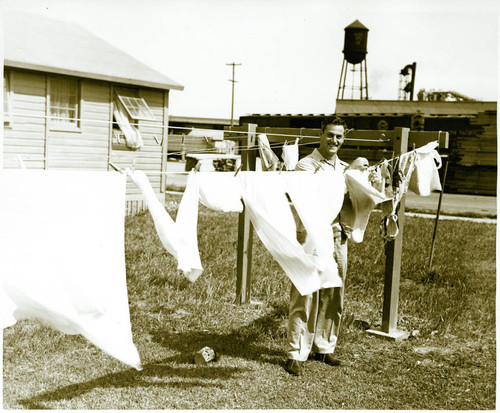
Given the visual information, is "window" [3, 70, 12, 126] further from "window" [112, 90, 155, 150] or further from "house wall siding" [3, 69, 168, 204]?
"window" [112, 90, 155, 150]

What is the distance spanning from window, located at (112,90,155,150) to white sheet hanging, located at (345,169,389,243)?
9.90 m

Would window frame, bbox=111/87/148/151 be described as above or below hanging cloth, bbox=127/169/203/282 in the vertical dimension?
above

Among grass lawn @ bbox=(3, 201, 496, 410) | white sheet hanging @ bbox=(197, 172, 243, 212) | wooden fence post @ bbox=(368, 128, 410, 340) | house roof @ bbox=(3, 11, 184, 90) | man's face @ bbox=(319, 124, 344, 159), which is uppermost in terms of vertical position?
house roof @ bbox=(3, 11, 184, 90)

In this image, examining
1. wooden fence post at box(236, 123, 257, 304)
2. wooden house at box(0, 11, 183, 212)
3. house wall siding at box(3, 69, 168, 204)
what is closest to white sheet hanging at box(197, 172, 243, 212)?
wooden fence post at box(236, 123, 257, 304)

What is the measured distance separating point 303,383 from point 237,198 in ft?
5.20

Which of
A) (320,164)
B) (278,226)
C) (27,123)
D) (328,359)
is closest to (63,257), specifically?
(278,226)

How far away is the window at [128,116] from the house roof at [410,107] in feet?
40.0

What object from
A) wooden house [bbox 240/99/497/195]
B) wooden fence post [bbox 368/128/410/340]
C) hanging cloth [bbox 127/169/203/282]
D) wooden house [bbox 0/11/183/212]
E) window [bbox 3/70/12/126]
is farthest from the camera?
wooden house [bbox 240/99/497/195]

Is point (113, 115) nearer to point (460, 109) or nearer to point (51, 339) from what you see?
point (51, 339)

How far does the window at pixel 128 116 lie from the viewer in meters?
13.7

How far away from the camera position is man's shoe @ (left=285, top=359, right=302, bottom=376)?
14.5 ft

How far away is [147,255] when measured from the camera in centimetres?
806

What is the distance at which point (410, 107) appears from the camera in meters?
25.9

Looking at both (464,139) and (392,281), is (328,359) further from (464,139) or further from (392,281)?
(464,139)
